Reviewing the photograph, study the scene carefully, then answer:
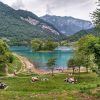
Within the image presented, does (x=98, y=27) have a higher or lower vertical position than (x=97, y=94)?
higher

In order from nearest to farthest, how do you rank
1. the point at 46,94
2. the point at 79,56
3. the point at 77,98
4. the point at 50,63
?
the point at 77,98 → the point at 46,94 → the point at 79,56 → the point at 50,63

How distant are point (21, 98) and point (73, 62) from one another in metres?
85.2

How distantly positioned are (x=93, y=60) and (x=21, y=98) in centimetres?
1282

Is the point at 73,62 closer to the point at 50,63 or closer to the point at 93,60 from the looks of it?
the point at 50,63

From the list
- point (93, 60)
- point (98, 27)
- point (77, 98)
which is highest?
point (98, 27)

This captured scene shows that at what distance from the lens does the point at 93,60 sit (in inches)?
2009

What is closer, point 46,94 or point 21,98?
point 21,98

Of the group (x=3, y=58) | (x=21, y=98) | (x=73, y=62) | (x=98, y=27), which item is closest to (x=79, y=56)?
(x=73, y=62)

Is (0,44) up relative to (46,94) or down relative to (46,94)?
up

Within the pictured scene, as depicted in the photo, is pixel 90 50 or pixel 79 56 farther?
pixel 79 56

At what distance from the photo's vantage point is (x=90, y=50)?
50125mm

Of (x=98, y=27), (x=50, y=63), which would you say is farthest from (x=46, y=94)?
(x=50, y=63)

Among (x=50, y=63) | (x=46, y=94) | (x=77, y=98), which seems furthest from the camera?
(x=50, y=63)

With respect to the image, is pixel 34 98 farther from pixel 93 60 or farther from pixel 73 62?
pixel 73 62
